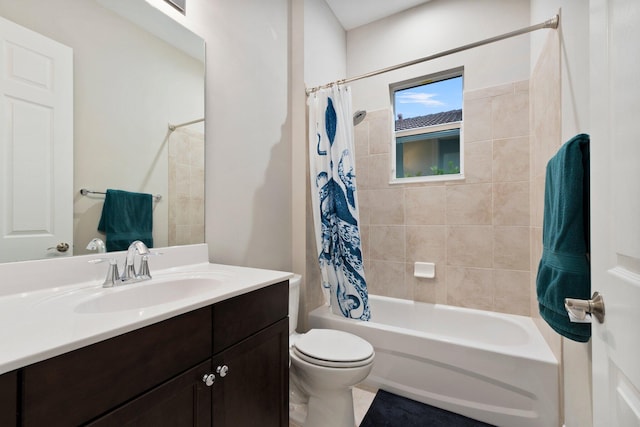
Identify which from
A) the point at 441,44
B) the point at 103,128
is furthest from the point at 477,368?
the point at 441,44

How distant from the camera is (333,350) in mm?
1398

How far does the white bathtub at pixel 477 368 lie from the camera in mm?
1405

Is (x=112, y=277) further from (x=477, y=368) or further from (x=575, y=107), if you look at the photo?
(x=575, y=107)

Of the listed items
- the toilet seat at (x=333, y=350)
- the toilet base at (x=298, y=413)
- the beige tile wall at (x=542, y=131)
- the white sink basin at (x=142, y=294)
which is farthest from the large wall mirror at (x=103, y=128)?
the beige tile wall at (x=542, y=131)

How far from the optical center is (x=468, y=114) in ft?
7.13

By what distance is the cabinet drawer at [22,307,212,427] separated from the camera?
20.2 inches

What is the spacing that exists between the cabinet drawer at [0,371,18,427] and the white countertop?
20 millimetres

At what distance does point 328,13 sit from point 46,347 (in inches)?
106

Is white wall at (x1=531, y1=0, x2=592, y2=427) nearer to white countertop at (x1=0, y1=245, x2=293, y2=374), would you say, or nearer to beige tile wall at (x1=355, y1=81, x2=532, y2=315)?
beige tile wall at (x1=355, y1=81, x2=532, y2=315)

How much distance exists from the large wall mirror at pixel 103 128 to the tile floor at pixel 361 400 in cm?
130

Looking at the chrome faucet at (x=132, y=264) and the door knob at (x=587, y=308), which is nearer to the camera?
the door knob at (x=587, y=308)

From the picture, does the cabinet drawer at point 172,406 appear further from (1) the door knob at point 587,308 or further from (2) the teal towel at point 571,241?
(2) the teal towel at point 571,241

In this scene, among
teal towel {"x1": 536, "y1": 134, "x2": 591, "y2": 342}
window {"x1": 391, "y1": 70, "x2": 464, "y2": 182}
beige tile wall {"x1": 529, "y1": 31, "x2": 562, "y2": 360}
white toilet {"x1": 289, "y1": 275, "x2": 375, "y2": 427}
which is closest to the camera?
teal towel {"x1": 536, "y1": 134, "x2": 591, "y2": 342}

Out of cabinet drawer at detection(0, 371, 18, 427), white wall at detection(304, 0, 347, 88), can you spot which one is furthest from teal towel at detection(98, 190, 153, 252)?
white wall at detection(304, 0, 347, 88)
